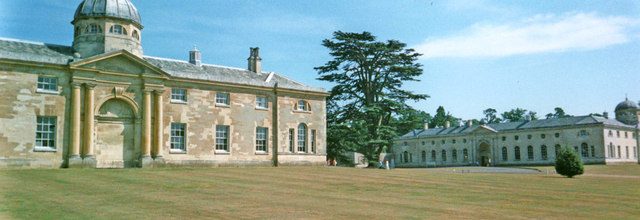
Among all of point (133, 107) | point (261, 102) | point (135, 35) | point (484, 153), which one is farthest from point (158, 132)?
point (484, 153)

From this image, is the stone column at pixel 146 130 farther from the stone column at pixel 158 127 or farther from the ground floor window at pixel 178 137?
the ground floor window at pixel 178 137

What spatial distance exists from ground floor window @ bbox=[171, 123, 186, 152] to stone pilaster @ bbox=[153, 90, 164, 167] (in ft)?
3.79

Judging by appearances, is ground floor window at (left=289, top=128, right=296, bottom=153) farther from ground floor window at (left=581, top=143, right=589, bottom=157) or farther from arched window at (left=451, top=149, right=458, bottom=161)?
arched window at (left=451, top=149, right=458, bottom=161)

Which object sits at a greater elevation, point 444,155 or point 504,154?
point 504,154

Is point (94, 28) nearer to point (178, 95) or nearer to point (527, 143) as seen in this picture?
point (178, 95)

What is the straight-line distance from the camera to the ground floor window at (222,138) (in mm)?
36438

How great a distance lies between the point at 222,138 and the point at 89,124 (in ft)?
30.6

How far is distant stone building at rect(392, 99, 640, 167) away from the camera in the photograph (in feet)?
235

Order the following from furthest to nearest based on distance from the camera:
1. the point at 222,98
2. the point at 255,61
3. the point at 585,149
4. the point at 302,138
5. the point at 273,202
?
the point at 585,149 < the point at 255,61 < the point at 302,138 < the point at 222,98 < the point at 273,202

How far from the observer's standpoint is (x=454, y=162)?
90.1 m

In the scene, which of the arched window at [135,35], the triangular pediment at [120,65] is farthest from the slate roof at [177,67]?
the arched window at [135,35]

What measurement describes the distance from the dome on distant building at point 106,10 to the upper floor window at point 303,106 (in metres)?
13.8

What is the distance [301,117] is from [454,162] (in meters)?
56.3

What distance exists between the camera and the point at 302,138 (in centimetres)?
4109
